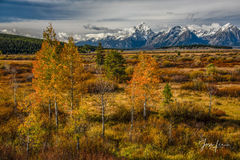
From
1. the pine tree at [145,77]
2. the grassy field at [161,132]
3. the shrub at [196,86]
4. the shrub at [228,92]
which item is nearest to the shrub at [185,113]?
the grassy field at [161,132]

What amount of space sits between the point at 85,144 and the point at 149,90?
9.34 meters

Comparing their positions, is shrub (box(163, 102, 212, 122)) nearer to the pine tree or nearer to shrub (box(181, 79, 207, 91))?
the pine tree

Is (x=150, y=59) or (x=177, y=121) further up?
(x=150, y=59)

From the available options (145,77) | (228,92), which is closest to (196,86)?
(228,92)

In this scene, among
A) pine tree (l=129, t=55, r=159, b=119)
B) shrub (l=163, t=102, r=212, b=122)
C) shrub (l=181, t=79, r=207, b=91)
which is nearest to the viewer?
pine tree (l=129, t=55, r=159, b=119)

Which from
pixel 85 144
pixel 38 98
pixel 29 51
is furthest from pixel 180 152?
pixel 29 51

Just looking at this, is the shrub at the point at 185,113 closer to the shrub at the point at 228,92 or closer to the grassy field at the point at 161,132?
the grassy field at the point at 161,132

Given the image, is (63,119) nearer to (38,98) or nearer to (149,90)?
(38,98)

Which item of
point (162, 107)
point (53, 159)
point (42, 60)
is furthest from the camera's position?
point (162, 107)

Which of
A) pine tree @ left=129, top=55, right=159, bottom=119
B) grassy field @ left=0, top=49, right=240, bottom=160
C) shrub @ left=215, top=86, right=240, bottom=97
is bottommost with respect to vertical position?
grassy field @ left=0, top=49, right=240, bottom=160

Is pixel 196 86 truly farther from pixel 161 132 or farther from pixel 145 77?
pixel 161 132

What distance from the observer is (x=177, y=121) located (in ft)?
63.2

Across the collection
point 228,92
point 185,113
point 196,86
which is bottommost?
point 185,113

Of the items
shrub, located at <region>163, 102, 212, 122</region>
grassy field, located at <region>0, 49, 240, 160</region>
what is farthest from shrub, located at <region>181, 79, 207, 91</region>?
shrub, located at <region>163, 102, 212, 122</region>
